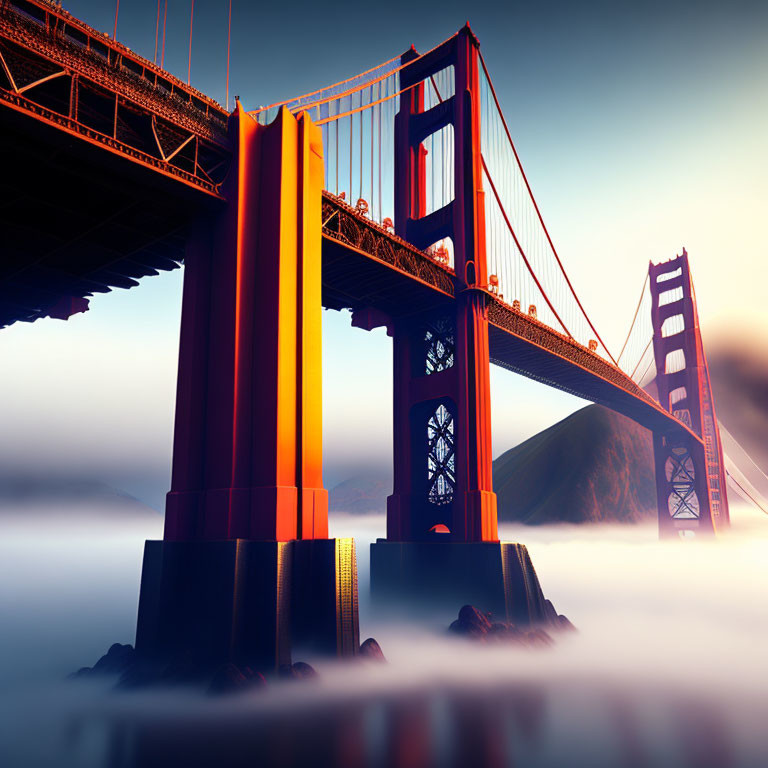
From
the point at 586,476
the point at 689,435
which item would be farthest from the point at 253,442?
the point at 586,476

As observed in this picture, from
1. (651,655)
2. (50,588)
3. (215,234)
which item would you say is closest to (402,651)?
(651,655)

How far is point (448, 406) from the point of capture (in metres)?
28.2

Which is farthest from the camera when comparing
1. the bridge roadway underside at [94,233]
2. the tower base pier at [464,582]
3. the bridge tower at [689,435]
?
the bridge tower at [689,435]

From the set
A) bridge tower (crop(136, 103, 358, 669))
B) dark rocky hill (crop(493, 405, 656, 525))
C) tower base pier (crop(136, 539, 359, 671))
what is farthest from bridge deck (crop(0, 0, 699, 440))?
dark rocky hill (crop(493, 405, 656, 525))

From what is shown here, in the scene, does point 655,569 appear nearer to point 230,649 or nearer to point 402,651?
point 402,651

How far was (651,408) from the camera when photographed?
52344mm

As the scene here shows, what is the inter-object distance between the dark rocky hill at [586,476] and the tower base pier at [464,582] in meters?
65.8

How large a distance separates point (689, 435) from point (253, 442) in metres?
53.0

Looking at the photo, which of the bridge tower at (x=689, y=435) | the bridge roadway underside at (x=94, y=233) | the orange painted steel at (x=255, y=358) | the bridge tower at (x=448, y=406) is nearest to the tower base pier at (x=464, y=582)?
the bridge tower at (x=448, y=406)

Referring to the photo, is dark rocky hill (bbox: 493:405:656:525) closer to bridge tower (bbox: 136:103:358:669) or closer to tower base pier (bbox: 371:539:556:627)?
tower base pier (bbox: 371:539:556:627)

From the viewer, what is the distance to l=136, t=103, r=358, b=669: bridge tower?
48.1 feet

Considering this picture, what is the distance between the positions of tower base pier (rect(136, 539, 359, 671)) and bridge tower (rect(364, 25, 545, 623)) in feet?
31.8

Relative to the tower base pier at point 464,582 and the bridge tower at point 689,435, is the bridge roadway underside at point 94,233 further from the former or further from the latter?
the bridge tower at point 689,435

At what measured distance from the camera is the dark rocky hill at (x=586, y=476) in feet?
292
